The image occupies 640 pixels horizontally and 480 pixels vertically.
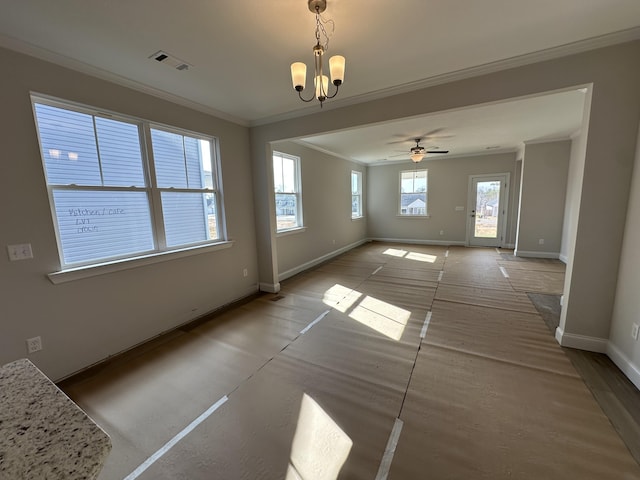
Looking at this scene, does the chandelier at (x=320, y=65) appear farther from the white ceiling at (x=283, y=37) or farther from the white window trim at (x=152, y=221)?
the white window trim at (x=152, y=221)

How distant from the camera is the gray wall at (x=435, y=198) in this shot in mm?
7070

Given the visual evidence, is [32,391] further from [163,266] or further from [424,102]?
[424,102]

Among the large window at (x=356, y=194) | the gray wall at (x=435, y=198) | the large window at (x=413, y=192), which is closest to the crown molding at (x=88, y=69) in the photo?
the large window at (x=356, y=194)

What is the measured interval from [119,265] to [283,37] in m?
2.45

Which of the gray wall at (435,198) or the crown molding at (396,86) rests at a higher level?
the crown molding at (396,86)

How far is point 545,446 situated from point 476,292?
2.67m

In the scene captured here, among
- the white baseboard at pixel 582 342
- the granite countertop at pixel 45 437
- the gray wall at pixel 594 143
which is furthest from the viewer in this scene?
the white baseboard at pixel 582 342

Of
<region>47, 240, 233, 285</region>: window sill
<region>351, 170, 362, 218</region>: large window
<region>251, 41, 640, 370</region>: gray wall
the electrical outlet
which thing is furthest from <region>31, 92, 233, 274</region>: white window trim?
<region>351, 170, 362, 218</region>: large window

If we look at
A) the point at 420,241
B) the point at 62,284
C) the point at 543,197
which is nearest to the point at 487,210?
the point at 543,197

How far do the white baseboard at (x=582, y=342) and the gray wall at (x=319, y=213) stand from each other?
3.84 meters

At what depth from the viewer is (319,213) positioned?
597 cm

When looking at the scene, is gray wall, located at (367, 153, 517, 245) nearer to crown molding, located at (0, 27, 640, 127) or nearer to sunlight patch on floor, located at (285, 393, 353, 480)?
crown molding, located at (0, 27, 640, 127)

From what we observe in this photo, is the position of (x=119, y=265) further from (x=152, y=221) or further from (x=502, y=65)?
(x=502, y=65)

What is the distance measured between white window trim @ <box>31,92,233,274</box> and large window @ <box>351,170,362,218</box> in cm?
478
